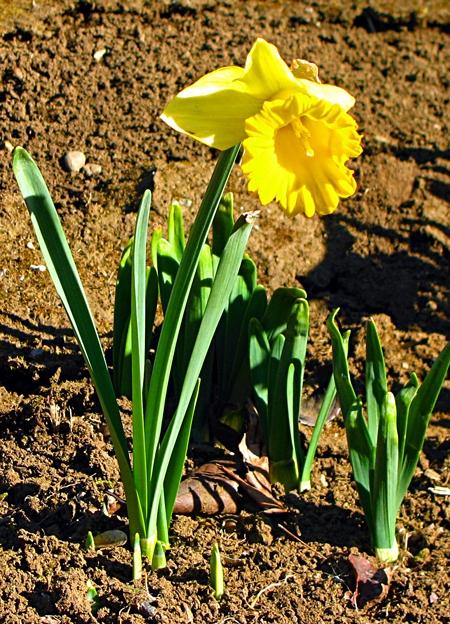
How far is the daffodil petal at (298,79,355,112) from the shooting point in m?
1.17

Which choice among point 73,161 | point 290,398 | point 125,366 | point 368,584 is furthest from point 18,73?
point 368,584

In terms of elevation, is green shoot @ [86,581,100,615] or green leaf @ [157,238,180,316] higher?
green leaf @ [157,238,180,316]

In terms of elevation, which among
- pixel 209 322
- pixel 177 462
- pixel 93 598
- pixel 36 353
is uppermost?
pixel 209 322

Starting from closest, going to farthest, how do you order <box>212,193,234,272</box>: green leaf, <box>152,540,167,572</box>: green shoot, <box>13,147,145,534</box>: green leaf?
<box>13,147,145,534</box>: green leaf → <box>152,540,167,572</box>: green shoot → <box>212,193,234,272</box>: green leaf

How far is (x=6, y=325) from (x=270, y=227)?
3.97 feet

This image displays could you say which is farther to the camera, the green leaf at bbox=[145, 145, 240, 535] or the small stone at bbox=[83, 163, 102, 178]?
the small stone at bbox=[83, 163, 102, 178]

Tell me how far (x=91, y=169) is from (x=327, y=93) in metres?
1.75

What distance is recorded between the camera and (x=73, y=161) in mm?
2725

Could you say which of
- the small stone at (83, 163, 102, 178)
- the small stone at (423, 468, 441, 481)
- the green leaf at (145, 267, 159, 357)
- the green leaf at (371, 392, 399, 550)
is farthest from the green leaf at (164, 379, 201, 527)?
the small stone at (83, 163, 102, 178)

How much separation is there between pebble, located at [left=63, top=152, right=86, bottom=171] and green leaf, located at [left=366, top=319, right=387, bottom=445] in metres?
1.56

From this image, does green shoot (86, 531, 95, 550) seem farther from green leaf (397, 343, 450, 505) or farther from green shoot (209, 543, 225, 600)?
green leaf (397, 343, 450, 505)

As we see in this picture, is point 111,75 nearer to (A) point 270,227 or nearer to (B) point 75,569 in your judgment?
(A) point 270,227

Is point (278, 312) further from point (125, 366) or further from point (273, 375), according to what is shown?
point (125, 366)

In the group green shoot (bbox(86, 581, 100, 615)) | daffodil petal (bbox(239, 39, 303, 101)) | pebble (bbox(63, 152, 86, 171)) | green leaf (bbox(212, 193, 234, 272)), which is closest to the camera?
daffodil petal (bbox(239, 39, 303, 101))
